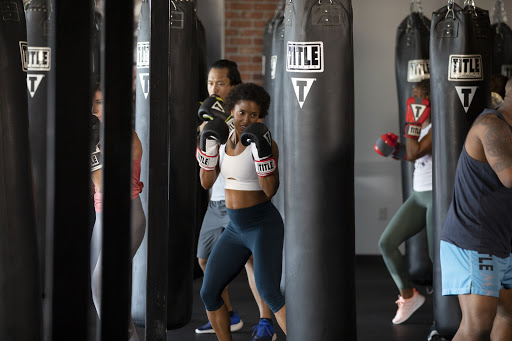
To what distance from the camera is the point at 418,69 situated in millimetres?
4938

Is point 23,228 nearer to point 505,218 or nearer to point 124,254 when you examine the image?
point 124,254

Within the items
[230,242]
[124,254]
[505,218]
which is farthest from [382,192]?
[124,254]

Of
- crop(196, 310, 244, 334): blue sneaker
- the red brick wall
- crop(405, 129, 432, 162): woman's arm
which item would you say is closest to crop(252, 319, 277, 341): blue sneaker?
crop(196, 310, 244, 334): blue sneaker

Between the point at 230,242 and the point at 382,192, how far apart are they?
11.7 ft

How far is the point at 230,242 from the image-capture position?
3258mm

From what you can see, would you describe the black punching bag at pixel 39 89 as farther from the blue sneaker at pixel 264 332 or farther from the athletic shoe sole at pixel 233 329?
the blue sneaker at pixel 264 332

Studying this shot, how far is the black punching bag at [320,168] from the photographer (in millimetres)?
2750

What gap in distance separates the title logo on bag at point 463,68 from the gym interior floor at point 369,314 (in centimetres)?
148

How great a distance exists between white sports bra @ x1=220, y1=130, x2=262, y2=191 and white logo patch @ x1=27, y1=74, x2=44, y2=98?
1568 mm

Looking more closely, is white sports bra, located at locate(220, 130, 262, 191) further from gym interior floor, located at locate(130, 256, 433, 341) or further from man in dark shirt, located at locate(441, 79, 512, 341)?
A: man in dark shirt, located at locate(441, 79, 512, 341)

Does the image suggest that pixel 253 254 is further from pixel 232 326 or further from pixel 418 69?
pixel 418 69

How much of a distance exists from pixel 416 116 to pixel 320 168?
5.18 ft

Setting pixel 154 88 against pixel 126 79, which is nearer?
pixel 126 79

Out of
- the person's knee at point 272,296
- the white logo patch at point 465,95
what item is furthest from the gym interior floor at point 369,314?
the white logo patch at point 465,95
